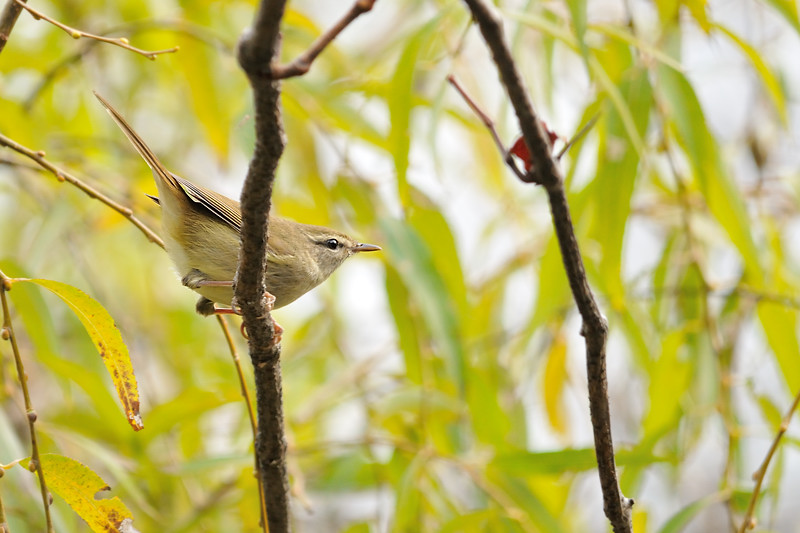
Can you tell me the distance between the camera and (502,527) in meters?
2.60

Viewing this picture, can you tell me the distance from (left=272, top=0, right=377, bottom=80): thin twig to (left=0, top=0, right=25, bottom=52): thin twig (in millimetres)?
1032

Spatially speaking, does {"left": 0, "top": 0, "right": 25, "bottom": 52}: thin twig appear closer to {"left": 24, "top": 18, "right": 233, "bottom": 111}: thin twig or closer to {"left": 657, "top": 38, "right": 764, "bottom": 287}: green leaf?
{"left": 24, "top": 18, "right": 233, "bottom": 111}: thin twig

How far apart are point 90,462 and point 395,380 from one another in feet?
5.95

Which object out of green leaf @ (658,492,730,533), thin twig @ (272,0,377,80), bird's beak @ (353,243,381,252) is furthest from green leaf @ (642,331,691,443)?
thin twig @ (272,0,377,80)

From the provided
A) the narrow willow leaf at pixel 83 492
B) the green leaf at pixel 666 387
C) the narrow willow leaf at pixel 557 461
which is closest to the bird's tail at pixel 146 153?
the narrow willow leaf at pixel 83 492

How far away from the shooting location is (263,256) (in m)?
1.50

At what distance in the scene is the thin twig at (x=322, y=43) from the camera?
3.29 ft

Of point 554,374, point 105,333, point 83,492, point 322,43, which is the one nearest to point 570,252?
point 322,43

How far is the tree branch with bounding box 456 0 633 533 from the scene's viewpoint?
43.3 inches

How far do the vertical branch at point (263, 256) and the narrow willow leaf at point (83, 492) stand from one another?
0.34 metres

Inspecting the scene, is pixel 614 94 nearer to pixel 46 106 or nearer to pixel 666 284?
pixel 666 284

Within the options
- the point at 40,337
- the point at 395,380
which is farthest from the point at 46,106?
the point at 395,380

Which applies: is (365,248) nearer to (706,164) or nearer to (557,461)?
(557,461)

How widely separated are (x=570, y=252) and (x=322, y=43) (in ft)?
1.63
